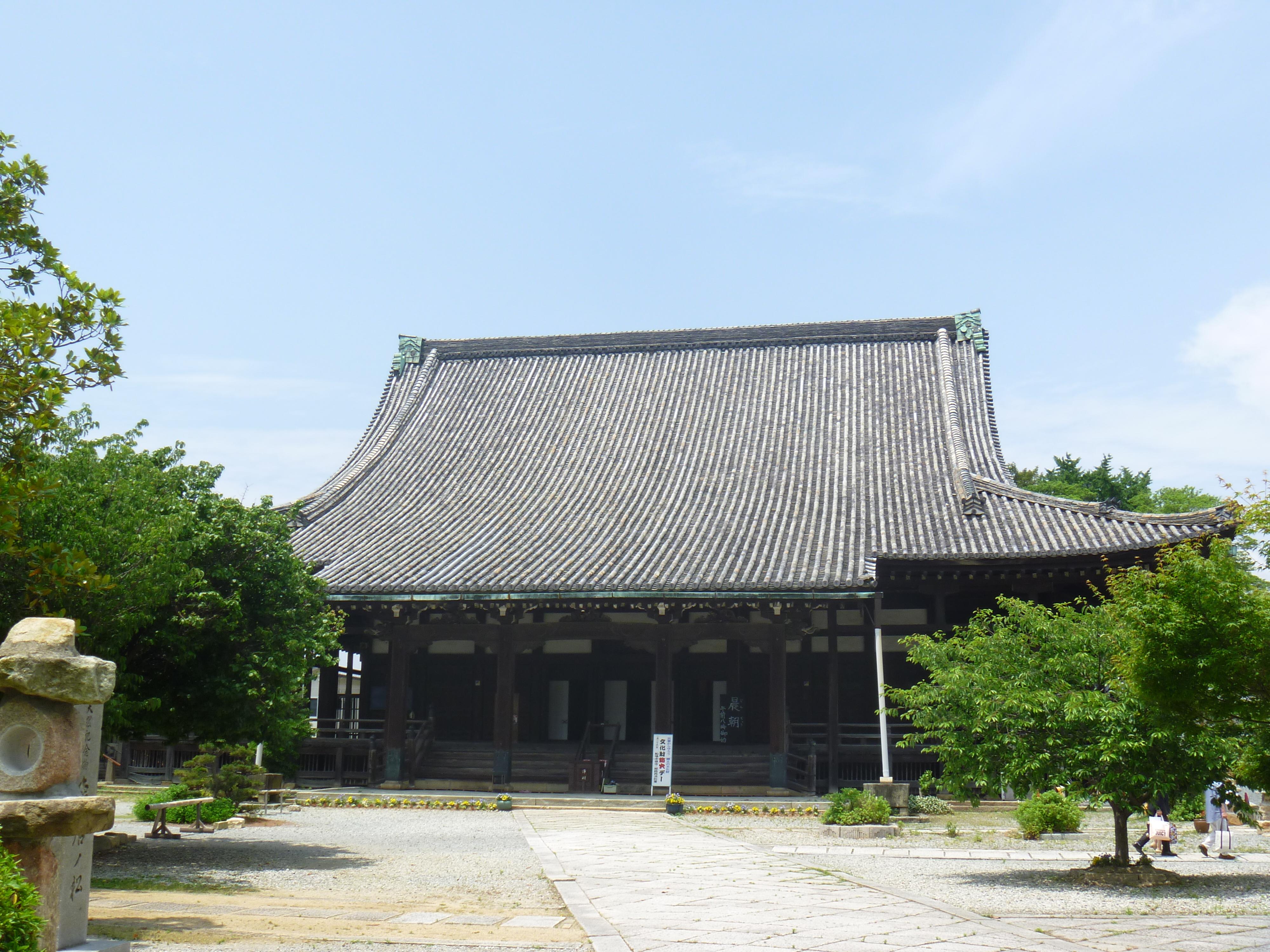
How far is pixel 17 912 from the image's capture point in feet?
18.8

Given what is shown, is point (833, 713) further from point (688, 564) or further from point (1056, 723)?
point (1056, 723)

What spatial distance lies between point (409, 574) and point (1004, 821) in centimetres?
1277

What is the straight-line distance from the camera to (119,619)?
10.8 metres

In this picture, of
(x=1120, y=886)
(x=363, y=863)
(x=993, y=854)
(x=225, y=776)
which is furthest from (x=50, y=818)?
(x=225, y=776)

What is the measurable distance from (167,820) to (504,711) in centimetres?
780

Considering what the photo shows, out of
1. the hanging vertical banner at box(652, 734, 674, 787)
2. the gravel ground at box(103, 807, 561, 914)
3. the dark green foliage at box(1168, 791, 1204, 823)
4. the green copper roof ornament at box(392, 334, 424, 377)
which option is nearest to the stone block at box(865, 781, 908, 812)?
the hanging vertical banner at box(652, 734, 674, 787)

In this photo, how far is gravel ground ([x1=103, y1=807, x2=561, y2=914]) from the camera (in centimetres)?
1066

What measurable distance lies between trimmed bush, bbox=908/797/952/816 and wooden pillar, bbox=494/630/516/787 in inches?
327

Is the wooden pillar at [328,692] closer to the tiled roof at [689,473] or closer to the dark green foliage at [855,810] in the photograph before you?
the tiled roof at [689,473]

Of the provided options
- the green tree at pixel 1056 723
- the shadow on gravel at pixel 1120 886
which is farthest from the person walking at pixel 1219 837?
the green tree at pixel 1056 723

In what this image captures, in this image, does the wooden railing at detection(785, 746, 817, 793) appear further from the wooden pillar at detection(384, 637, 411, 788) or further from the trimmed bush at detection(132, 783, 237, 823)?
the trimmed bush at detection(132, 783, 237, 823)

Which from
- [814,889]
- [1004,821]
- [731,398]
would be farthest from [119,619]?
[731,398]

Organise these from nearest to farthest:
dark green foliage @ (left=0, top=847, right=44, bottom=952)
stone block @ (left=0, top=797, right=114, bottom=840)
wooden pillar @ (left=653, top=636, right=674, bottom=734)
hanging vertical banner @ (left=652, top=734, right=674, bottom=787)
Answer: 1. dark green foliage @ (left=0, top=847, right=44, bottom=952)
2. stone block @ (left=0, top=797, right=114, bottom=840)
3. hanging vertical banner @ (left=652, top=734, right=674, bottom=787)
4. wooden pillar @ (left=653, top=636, right=674, bottom=734)

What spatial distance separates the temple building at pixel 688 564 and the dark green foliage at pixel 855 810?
9.28 feet
